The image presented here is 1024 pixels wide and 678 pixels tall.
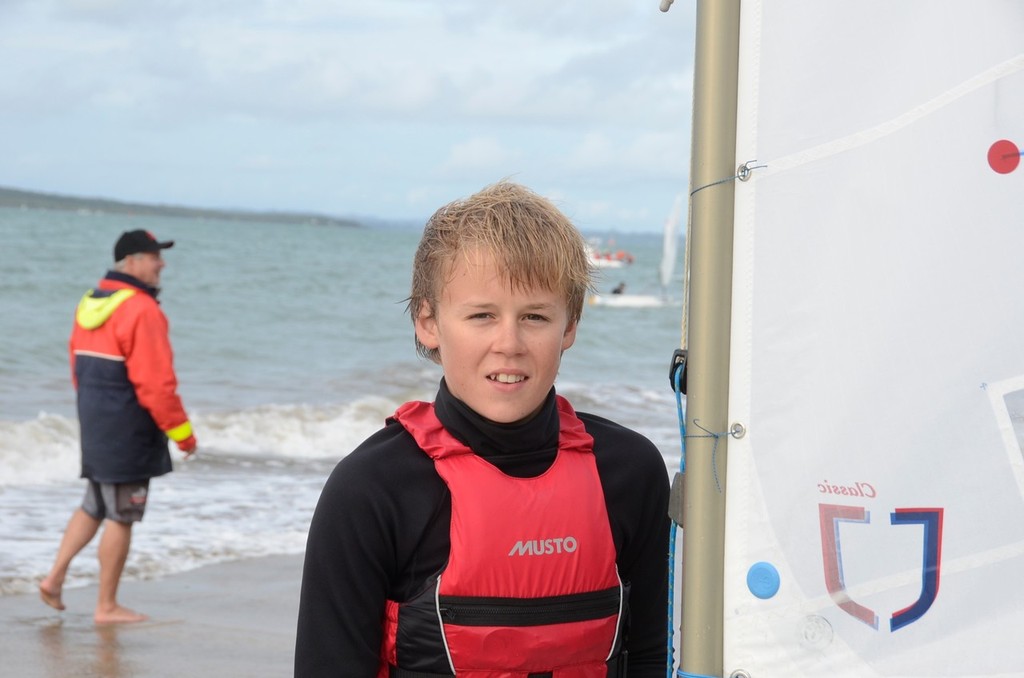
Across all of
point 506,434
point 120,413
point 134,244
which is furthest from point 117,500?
point 506,434

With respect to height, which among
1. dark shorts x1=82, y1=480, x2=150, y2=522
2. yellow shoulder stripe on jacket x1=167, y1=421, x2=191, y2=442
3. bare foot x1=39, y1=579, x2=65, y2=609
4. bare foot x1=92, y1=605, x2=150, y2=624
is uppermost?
yellow shoulder stripe on jacket x1=167, y1=421, x2=191, y2=442

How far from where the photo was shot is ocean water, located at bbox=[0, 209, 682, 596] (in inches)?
306

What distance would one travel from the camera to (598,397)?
16.2m

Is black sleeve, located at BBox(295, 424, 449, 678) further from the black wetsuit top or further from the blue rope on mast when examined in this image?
the blue rope on mast

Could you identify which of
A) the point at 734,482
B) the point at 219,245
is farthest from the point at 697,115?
the point at 219,245

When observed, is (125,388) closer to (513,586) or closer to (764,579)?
(513,586)

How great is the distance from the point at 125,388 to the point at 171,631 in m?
1.17

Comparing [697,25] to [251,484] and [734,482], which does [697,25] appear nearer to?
[734,482]

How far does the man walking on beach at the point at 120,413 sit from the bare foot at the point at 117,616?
0.18 feet

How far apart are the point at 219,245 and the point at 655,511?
2187 inches

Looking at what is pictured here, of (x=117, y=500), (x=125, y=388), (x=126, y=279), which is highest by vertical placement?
(x=126, y=279)

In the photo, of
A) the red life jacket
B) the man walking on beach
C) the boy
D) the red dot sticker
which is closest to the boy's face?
the boy

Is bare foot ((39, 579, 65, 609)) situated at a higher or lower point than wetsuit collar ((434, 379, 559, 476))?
lower

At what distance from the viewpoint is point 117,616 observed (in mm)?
5809
